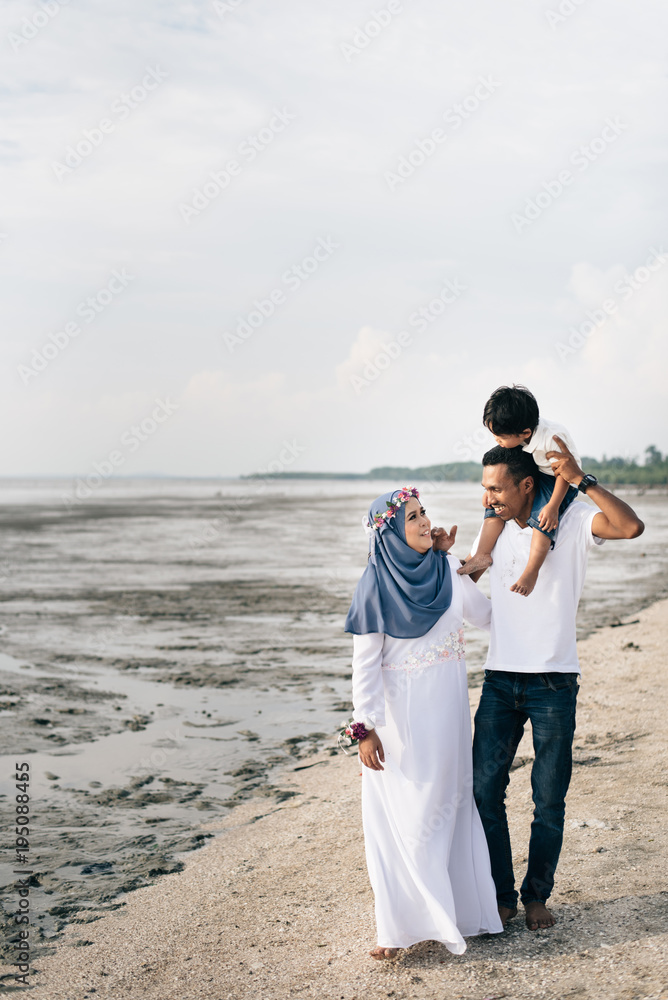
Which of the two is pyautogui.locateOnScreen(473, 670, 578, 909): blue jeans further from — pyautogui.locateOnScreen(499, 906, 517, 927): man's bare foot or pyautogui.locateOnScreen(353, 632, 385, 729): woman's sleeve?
pyautogui.locateOnScreen(353, 632, 385, 729): woman's sleeve

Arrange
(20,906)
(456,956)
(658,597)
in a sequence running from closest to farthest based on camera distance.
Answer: (456,956) < (20,906) < (658,597)

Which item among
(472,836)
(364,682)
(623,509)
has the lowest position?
(472,836)

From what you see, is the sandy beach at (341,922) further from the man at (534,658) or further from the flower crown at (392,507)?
the flower crown at (392,507)

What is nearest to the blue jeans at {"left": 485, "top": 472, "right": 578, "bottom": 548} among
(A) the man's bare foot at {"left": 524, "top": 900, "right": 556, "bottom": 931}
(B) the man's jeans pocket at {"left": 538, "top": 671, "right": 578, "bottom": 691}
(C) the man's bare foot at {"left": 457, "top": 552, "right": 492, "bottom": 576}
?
(C) the man's bare foot at {"left": 457, "top": 552, "right": 492, "bottom": 576}

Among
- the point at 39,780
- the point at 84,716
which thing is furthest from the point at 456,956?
the point at 84,716

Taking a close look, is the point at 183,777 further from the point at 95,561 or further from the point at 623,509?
the point at 95,561

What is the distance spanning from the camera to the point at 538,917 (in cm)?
324

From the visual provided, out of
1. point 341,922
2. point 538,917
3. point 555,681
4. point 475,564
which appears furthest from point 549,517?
point 341,922

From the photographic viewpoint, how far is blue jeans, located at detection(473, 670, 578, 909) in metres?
3.08

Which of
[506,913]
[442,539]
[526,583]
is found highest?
[442,539]

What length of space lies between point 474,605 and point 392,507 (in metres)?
0.55

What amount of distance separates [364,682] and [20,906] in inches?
94.7

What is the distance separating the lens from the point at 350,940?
11.2 ft

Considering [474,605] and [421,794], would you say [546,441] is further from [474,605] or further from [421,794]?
[421,794]
